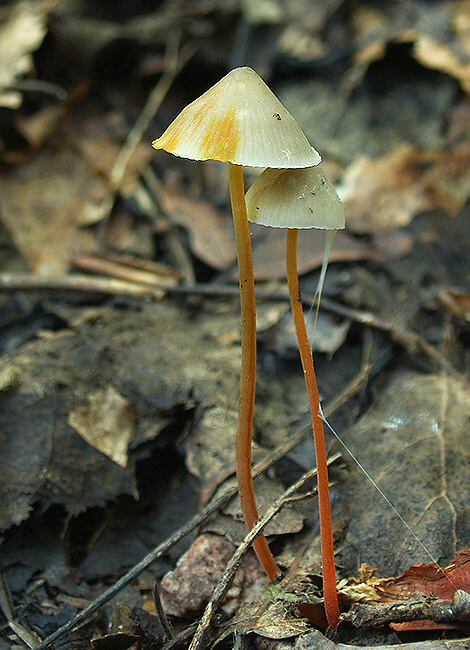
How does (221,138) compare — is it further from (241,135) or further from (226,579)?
(226,579)

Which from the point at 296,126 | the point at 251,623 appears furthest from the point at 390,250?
the point at 251,623

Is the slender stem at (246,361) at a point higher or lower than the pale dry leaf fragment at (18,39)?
lower

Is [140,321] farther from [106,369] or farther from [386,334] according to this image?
[386,334]

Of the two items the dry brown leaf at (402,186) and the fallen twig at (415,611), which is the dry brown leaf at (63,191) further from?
the fallen twig at (415,611)

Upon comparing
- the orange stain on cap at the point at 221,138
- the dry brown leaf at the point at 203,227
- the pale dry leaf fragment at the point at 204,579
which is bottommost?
the pale dry leaf fragment at the point at 204,579

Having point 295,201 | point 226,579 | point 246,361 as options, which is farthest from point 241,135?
point 226,579

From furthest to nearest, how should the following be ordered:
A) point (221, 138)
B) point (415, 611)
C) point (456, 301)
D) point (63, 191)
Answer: point (63, 191), point (456, 301), point (415, 611), point (221, 138)

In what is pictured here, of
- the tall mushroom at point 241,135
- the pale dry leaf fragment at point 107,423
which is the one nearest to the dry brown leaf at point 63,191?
the pale dry leaf fragment at point 107,423
